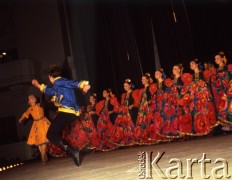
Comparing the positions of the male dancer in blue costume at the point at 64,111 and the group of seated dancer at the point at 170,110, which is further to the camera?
the group of seated dancer at the point at 170,110

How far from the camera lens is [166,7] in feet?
26.9

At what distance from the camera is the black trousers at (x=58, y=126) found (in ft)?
13.7

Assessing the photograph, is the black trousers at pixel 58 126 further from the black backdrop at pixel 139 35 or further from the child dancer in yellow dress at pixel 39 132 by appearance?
the black backdrop at pixel 139 35

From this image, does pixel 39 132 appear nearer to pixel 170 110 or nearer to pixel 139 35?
pixel 170 110

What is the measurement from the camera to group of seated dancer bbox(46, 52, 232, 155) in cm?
552

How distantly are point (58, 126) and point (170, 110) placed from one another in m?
2.48

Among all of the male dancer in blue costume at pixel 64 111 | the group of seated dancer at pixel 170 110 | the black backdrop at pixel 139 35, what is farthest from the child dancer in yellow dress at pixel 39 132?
the black backdrop at pixel 139 35

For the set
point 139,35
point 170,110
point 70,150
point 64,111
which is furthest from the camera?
point 139,35

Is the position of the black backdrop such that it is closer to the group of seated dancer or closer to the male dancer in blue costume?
the group of seated dancer

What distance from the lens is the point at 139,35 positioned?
8875mm

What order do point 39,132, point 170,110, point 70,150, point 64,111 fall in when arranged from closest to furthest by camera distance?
point 70,150, point 64,111, point 170,110, point 39,132

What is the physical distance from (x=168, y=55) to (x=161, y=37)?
20.2 inches

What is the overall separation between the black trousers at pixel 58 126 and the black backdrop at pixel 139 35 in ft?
13.1

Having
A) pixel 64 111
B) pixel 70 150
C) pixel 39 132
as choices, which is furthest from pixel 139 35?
pixel 70 150
